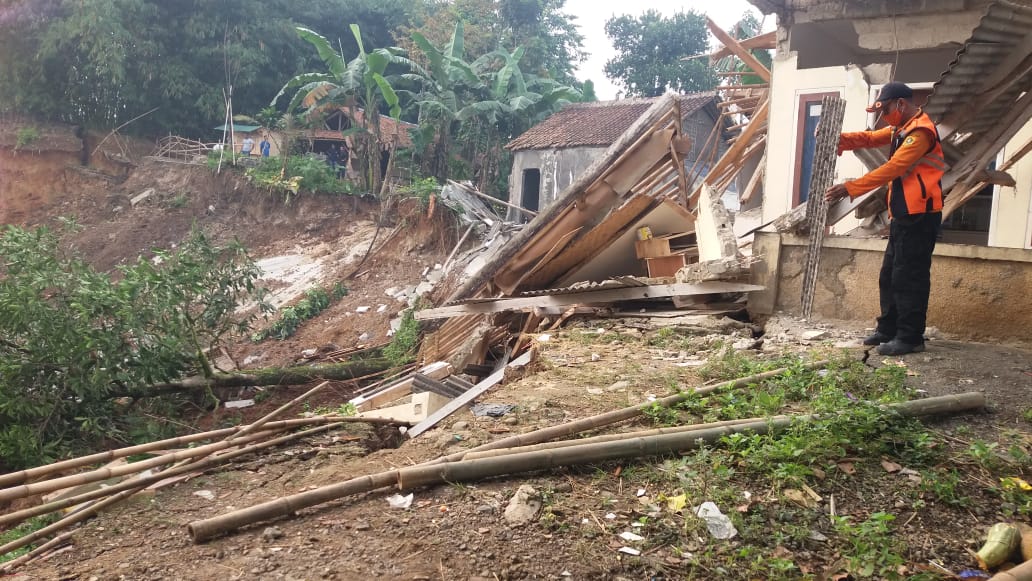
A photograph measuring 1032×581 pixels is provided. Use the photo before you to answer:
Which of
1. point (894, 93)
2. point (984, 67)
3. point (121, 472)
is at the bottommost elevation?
point (121, 472)

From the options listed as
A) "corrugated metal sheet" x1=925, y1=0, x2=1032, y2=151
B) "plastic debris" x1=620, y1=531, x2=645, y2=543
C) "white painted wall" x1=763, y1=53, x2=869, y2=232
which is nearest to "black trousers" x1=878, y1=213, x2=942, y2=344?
"corrugated metal sheet" x1=925, y1=0, x2=1032, y2=151

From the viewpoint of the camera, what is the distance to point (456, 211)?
16.9m

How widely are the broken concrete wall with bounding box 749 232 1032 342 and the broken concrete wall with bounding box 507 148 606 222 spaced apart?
1616 cm

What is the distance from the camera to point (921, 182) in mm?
4383

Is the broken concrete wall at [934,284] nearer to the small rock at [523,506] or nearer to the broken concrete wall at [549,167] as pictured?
the small rock at [523,506]

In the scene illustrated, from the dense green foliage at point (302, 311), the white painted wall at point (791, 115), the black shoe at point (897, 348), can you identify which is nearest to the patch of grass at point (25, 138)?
the dense green foliage at point (302, 311)

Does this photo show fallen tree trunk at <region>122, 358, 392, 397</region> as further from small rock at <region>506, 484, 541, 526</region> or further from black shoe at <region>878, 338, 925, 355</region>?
black shoe at <region>878, 338, 925, 355</region>

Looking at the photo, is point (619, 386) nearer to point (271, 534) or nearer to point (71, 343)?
point (271, 534)

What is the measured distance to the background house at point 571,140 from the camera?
22.0 metres

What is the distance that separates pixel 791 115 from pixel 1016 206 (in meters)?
3.12

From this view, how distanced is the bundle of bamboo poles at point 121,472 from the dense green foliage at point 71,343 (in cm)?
407

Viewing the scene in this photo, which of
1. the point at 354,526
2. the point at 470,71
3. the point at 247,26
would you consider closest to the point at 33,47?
the point at 247,26

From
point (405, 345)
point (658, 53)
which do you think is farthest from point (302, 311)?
point (658, 53)

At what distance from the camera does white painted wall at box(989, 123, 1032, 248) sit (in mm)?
7758
